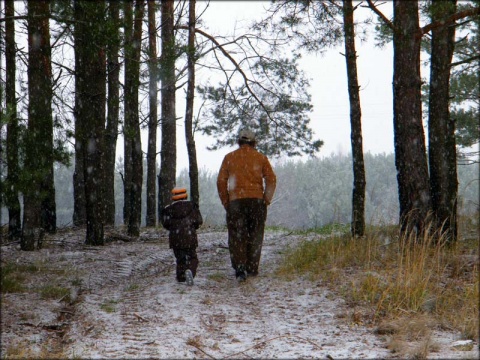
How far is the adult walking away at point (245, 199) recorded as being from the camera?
748 centimetres

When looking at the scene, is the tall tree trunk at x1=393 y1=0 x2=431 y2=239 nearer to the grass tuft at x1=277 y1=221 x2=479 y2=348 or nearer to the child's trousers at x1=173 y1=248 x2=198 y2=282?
the grass tuft at x1=277 y1=221 x2=479 y2=348

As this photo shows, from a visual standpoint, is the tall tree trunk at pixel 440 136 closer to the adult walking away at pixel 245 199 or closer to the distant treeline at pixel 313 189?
the adult walking away at pixel 245 199

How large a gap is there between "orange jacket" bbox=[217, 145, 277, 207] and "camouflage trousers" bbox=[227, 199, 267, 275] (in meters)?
0.11

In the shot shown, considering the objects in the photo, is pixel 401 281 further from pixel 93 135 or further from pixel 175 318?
pixel 93 135

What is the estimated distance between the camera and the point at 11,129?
27.1 feet

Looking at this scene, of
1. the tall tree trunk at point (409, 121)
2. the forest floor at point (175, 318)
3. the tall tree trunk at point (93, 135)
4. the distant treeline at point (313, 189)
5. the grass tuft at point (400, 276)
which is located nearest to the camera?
the forest floor at point (175, 318)

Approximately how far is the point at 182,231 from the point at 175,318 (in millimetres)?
2079

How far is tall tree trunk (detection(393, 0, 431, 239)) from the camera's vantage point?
7957 millimetres

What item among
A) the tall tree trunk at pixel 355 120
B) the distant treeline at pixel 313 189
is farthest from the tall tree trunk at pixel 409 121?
the distant treeline at pixel 313 189

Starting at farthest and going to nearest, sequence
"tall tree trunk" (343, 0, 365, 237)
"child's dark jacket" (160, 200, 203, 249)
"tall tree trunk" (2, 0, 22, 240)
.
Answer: "tall tree trunk" (343, 0, 365, 237)
"child's dark jacket" (160, 200, 203, 249)
"tall tree trunk" (2, 0, 22, 240)

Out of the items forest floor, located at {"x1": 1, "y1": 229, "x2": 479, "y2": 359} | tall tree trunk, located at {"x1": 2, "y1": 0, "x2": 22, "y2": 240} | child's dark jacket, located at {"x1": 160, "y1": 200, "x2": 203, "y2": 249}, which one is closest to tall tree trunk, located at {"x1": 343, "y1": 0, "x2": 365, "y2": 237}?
forest floor, located at {"x1": 1, "y1": 229, "x2": 479, "y2": 359}

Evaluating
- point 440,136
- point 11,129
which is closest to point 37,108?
point 11,129

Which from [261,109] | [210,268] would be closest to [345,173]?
[261,109]

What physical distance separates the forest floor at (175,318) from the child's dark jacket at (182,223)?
1.91 ft
